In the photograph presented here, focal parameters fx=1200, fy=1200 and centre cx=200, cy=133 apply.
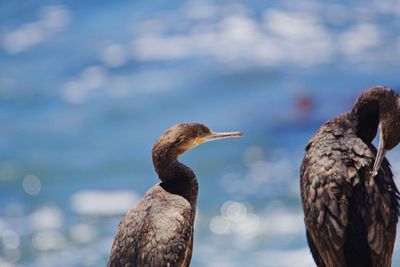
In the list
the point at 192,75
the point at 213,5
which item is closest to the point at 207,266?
the point at 192,75

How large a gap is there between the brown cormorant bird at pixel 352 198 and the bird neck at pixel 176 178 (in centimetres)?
83

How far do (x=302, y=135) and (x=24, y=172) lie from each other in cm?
478

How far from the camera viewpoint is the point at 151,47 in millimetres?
24141

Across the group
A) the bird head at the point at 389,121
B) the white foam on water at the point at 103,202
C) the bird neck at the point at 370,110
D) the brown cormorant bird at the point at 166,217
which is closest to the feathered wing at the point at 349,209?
the bird head at the point at 389,121

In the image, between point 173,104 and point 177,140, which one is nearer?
point 177,140

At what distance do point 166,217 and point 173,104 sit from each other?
44.1 feet

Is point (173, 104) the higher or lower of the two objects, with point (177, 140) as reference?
higher

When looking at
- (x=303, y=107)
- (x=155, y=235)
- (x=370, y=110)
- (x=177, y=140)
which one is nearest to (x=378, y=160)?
(x=370, y=110)

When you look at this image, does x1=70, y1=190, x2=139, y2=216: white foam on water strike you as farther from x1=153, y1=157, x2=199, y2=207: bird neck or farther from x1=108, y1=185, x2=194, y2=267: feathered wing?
x1=108, y1=185, x2=194, y2=267: feathered wing

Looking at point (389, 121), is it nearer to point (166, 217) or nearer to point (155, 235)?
point (166, 217)

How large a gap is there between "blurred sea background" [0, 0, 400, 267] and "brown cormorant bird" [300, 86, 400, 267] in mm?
8110

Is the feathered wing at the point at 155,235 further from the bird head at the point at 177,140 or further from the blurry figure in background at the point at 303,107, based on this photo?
the blurry figure in background at the point at 303,107

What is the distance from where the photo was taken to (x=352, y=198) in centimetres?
837

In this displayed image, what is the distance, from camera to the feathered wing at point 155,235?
812 cm
